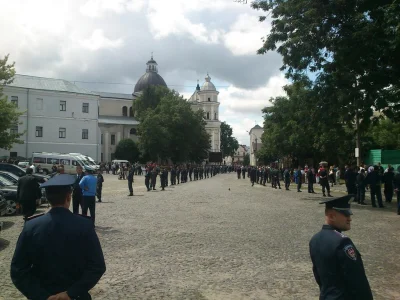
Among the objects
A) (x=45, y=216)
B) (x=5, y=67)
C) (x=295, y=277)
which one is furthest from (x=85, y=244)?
(x=5, y=67)

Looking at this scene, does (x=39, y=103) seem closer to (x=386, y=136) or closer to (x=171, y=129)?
(x=171, y=129)

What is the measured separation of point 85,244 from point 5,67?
108 ft

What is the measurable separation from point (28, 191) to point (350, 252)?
9622mm

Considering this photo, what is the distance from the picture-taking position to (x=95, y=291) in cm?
621

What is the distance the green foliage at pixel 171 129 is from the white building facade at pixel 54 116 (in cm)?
902

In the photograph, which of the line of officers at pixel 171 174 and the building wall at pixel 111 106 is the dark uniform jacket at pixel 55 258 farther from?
the building wall at pixel 111 106

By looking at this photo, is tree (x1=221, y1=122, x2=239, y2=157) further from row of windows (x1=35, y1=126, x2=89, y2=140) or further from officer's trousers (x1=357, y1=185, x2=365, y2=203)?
officer's trousers (x1=357, y1=185, x2=365, y2=203)

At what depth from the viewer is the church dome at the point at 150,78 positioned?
99.8 meters

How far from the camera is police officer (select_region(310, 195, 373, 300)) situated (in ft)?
9.87

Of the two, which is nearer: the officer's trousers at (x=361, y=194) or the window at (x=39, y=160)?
the officer's trousers at (x=361, y=194)

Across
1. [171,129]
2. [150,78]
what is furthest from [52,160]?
[150,78]

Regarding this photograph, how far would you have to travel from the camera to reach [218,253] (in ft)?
28.5

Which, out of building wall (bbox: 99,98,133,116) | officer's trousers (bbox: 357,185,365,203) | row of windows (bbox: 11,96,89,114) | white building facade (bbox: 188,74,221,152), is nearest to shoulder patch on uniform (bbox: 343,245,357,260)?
officer's trousers (bbox: 357,185,365,203)

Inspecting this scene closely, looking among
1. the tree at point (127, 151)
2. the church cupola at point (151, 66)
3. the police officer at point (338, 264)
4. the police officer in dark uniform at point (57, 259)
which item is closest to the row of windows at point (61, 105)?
the tree at point (127, 151)
